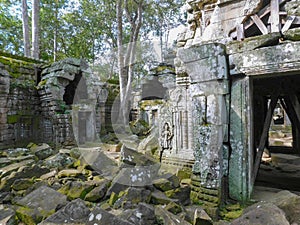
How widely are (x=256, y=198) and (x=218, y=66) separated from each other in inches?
86.2

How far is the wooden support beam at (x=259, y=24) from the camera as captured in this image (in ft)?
16.9

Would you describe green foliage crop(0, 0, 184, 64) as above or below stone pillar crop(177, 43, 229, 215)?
above

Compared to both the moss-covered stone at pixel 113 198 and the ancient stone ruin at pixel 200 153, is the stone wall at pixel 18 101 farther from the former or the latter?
the moss-covered stone at pixel 113 198

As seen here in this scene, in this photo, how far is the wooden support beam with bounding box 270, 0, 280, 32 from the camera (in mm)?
4898

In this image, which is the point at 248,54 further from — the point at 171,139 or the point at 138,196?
the point at 171,139

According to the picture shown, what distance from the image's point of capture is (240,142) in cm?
362

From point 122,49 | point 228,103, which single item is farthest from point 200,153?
point 122,49

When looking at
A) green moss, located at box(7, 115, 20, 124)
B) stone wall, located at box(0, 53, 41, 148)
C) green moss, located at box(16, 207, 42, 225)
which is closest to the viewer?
green moss, located at box(16, 207, 42, 225)

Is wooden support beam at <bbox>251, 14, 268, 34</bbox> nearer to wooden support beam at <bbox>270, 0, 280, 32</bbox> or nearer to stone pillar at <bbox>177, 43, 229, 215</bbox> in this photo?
wooden support beam at <bbox>270, 0, 280, 32</bbox>

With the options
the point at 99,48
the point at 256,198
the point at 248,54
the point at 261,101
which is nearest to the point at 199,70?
the point at 248,54

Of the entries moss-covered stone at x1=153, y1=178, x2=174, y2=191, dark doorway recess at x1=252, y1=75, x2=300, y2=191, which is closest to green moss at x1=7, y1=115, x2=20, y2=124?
moss-covered stone at x1=153, y1=178, x2=174, y2=191

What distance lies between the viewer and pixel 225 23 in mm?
6102

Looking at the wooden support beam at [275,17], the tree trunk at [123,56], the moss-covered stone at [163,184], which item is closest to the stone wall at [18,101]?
the tree trunk at [123,56]

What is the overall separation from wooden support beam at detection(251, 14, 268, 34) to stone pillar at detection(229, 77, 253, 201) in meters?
2.28
